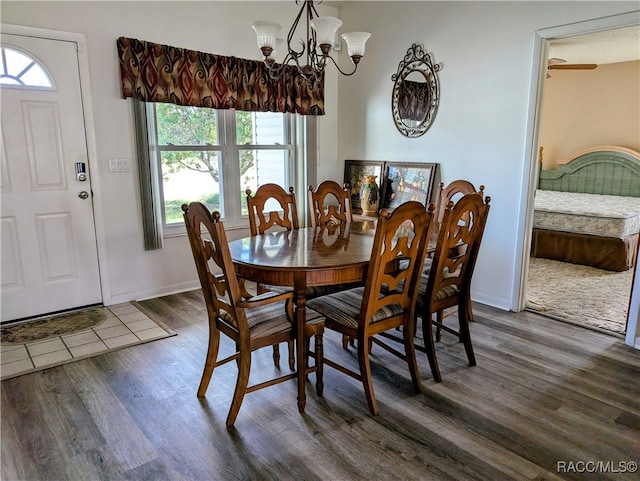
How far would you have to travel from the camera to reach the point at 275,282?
6.71ft

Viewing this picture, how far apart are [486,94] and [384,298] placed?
2.29 meters

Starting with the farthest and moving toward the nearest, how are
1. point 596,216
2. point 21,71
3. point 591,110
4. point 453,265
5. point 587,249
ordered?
point 591,110 < point 587,249 < point 596,216 < point 21,71 < point 453,265

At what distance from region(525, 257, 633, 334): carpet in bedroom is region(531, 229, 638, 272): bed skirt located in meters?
0.09

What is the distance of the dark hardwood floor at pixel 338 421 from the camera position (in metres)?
1.78

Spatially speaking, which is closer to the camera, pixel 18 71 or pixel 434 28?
pixel 18 71

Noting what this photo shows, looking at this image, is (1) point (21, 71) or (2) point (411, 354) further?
(1) point (21, 71)

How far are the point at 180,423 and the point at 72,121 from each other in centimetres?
248

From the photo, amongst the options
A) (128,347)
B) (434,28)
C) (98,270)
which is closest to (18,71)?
(98,270)

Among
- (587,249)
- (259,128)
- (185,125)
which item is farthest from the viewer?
(587,249)

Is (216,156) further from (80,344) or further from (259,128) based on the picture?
(80,344)

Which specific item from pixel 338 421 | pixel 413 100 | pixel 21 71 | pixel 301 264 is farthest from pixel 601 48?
pixel 21 71

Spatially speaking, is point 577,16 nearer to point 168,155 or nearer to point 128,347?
point 168,155

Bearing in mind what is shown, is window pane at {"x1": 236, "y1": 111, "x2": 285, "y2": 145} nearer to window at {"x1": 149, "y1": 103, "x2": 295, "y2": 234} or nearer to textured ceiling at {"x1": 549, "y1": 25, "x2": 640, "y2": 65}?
window at {"x1": 149, "y1": 103, "x2": 295, "y2": 234}

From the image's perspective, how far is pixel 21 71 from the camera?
3049mm
